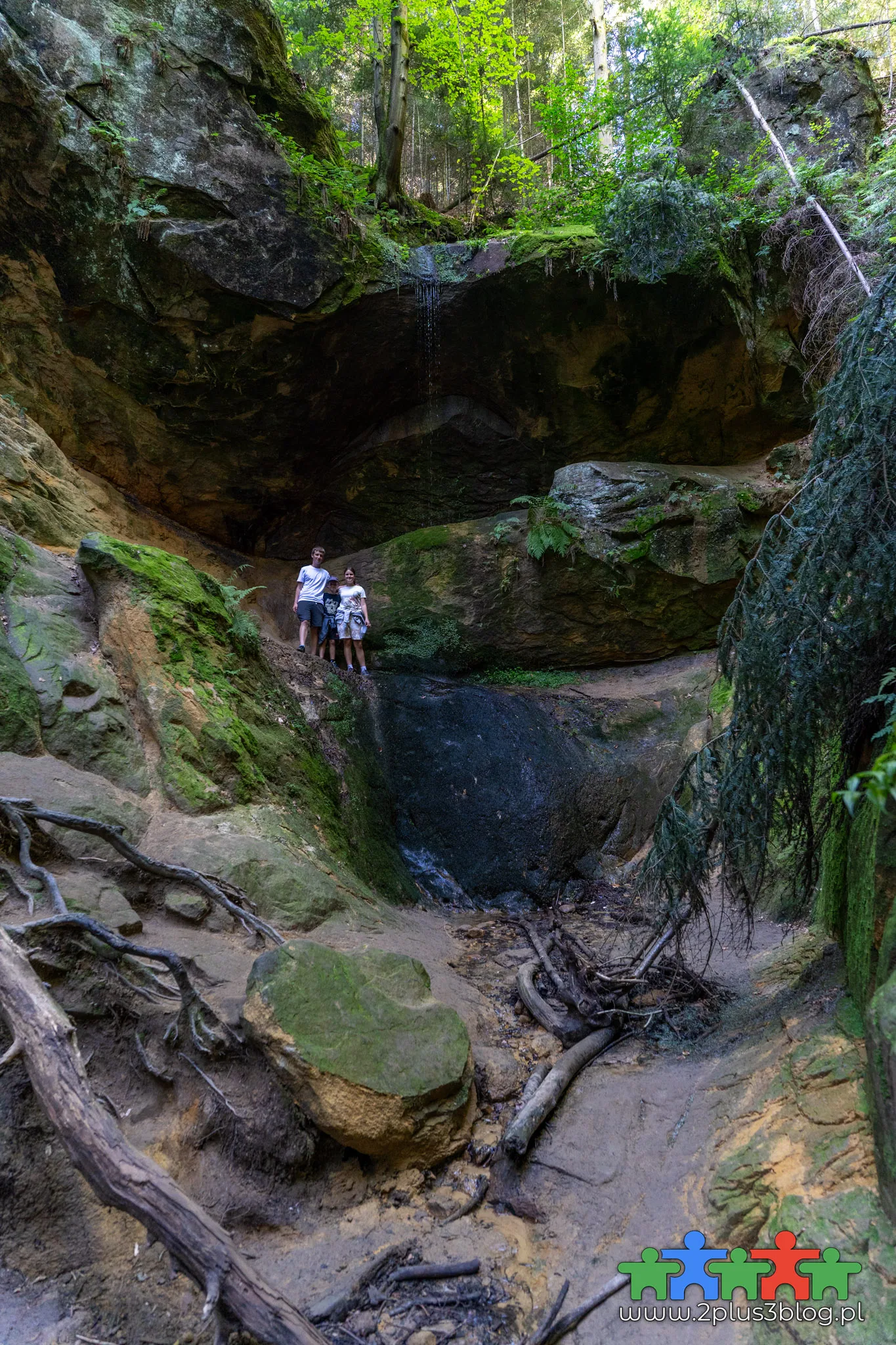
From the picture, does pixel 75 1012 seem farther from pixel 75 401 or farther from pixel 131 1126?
pixel 75 401

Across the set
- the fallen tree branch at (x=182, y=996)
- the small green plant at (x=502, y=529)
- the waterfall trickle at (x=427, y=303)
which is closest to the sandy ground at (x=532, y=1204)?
the fallen tree branch at (x=182, y=996)

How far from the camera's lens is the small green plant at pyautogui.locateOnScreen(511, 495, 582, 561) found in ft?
38.8

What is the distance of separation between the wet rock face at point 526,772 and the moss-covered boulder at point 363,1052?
437 centimetres

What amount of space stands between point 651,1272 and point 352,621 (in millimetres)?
8984

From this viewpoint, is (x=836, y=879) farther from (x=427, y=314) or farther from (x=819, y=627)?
(x=427, y=314)

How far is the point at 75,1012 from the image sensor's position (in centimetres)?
401

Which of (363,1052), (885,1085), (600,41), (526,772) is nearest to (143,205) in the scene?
(526,772)

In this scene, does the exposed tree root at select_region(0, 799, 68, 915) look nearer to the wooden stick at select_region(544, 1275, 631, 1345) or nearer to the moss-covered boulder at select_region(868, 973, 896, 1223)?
the wooden stick at select_region(544, 1275, 631, 1345)

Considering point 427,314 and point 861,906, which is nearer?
point 861,906

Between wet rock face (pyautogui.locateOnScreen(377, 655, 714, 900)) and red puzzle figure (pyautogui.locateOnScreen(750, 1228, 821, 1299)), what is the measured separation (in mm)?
5981

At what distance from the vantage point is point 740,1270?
10.8 feet

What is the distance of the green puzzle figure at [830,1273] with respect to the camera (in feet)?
9.64

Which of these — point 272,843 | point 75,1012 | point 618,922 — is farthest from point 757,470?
point 75,1012

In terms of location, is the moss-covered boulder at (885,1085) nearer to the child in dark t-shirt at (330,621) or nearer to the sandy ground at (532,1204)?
the sandy ground at (532,1204)
